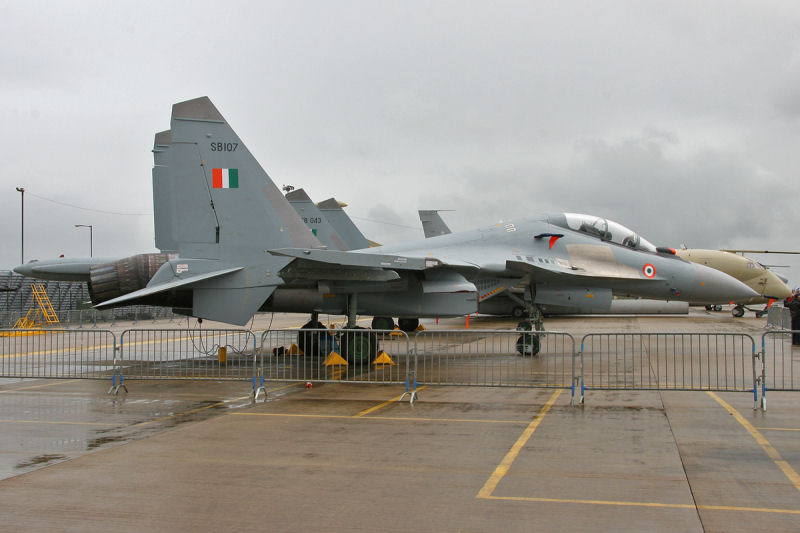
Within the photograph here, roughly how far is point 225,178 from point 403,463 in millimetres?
8341

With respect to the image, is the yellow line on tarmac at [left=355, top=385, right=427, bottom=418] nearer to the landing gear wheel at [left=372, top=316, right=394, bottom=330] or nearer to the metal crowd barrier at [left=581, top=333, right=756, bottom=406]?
the metal crowd barrier at [left=581, top=333, right=756, bottom=406]

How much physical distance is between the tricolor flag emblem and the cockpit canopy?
6.89m

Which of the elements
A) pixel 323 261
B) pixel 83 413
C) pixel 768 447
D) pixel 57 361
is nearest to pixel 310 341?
pixel 323 261

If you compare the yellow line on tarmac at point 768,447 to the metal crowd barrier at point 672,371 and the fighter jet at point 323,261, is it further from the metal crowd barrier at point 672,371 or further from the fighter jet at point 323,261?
the fighter jet at point 323,261

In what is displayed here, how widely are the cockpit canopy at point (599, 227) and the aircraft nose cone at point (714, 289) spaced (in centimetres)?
148

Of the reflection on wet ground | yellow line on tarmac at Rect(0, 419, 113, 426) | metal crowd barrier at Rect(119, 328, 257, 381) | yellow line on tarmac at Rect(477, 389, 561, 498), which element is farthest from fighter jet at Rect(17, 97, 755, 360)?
yellow line on tarmac at Rect(477, 389, 561, 498)

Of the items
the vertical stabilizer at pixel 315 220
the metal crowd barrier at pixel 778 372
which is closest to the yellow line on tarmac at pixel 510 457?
the metal crowd barrier at pixel 778 372

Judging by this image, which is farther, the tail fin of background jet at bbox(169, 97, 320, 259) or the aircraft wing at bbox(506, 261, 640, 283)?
the aircraft wing at bbox(506, 261, 640, 283)

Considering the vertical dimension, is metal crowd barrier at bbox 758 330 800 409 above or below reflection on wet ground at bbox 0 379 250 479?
A: above

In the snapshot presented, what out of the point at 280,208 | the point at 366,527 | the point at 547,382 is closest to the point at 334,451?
the point at 366,527

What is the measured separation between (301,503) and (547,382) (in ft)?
18.6

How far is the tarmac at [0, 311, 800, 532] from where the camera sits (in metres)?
4.32

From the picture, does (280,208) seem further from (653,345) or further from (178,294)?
(653,345)

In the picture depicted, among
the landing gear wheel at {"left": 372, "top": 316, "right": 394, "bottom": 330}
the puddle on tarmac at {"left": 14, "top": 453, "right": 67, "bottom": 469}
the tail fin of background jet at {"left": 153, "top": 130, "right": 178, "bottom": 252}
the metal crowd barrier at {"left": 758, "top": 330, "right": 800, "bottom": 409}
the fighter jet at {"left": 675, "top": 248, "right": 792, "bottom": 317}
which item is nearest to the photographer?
the puddle on tarmac at {"left": 14, "top": 453, "right": 67, "bottom": 469}
